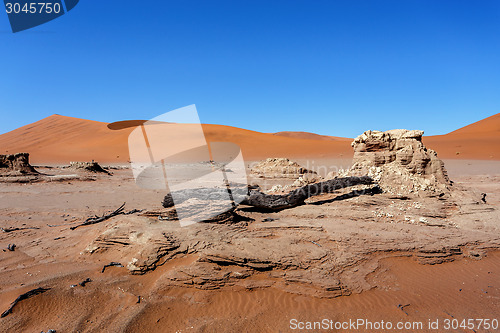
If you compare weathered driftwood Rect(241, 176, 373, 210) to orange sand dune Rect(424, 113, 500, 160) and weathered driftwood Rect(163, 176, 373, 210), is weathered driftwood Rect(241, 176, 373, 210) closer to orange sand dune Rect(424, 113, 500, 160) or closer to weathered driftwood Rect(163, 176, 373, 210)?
weathered driftwood Rect(163, 176, 373, 210)

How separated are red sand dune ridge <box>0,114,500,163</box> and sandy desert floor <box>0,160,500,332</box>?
2977 centimetres

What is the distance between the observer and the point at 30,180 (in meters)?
11.5

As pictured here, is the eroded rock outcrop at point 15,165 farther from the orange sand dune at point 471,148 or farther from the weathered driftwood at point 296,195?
the orange sand dune at point 471,148

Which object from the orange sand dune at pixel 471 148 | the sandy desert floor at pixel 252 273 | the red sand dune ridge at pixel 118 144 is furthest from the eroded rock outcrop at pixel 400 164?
the orange sand dune at pixel 471 148

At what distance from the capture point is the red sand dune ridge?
3453 cm

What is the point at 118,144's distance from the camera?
1742 inches

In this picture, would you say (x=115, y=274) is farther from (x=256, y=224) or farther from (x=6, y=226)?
(x=6, y=226)

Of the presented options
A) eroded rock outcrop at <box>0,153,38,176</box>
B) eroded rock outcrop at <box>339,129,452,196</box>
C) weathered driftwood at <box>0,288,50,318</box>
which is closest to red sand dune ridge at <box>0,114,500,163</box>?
eroded rock outcrop at <box>0,153,38,176</box>

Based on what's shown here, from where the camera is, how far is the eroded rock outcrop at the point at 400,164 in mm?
6379

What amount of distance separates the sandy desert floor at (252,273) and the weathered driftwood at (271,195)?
22.1 inches

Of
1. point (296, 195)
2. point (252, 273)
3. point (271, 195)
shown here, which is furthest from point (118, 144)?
point (252, 273)

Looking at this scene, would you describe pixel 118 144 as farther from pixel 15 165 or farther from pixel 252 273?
pixel 252 273

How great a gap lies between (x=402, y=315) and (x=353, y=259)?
831 mm

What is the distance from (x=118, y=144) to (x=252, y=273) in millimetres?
46617
